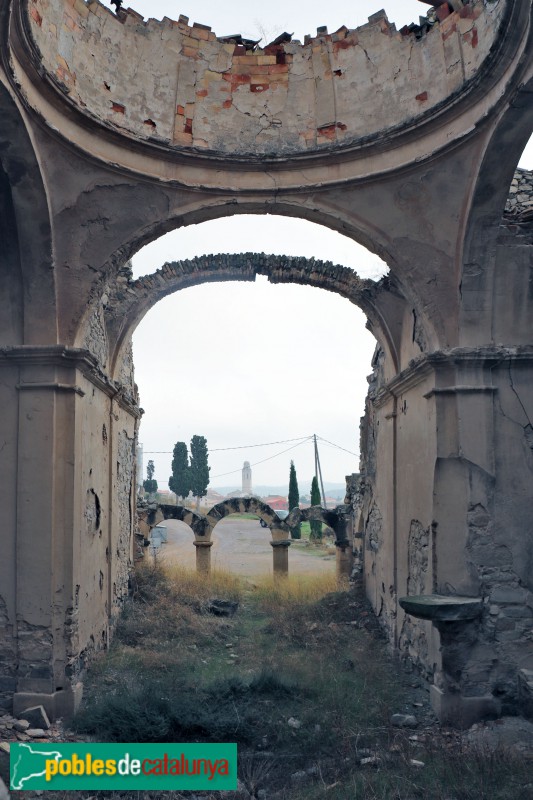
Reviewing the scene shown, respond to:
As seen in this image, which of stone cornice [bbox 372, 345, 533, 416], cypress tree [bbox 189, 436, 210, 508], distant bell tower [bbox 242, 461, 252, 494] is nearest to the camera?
stone cornice [bbox 372, 345, 533, 416]

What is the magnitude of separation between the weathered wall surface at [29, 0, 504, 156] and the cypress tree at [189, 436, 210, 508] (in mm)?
36116

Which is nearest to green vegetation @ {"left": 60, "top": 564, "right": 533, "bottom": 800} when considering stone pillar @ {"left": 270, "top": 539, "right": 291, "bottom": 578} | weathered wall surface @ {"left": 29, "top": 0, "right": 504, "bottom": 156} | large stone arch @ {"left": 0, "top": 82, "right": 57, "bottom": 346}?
large stone arch @ {"left": 0, "top": 82, "right": 57, "bottom": 346}

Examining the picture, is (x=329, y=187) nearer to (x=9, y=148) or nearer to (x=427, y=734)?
(x=9, y=148)

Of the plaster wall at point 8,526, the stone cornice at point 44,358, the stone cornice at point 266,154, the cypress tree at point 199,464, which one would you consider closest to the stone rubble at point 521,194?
the stone cornice at point 266,154

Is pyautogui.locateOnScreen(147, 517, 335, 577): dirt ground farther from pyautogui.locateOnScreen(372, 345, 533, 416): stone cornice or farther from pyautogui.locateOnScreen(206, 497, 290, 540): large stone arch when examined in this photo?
pyautogui.locateOnScreen(372, 345, 533, 416): stone cornice

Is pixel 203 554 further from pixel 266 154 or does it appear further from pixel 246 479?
pixel 246 479

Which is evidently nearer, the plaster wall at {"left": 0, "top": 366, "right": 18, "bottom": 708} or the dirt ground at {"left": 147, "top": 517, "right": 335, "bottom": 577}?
the plaster wall at {"left": 0, "top": 366, "right": 18, "bottom": 708}

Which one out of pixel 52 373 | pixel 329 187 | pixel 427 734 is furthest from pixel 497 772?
pixel 329 187

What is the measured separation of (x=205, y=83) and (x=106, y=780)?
23.2 feet

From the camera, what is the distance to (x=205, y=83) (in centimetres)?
758

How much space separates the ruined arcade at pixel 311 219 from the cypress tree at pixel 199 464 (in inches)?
1370

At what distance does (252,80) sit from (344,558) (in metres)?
10.9

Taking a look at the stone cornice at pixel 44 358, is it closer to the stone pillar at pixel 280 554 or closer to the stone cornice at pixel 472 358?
the stone cornice at pixel 472 358

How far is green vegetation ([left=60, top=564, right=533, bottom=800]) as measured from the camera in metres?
4.61
